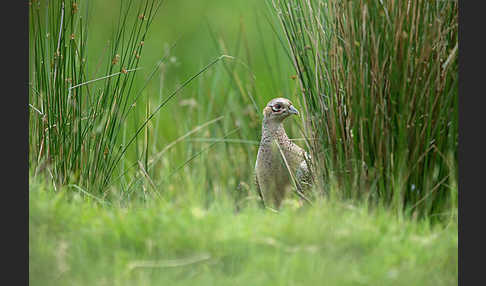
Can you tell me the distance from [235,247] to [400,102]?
1.33 metres

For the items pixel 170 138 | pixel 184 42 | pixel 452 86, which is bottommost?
pixel 170 138

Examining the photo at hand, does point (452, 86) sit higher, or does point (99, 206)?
point (452, 86)

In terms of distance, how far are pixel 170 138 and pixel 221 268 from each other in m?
4.70

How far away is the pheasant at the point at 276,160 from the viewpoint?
557 cm

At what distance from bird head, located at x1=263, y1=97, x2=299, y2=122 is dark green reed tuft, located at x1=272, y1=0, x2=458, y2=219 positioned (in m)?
0.95

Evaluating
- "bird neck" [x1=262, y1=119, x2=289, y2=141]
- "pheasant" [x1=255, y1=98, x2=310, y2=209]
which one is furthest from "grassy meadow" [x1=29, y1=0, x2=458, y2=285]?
"bird neck" [x1=262, y1=119, x2=289, y2=141]

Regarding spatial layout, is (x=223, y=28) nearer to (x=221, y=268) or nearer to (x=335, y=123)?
(x=335, y=123)

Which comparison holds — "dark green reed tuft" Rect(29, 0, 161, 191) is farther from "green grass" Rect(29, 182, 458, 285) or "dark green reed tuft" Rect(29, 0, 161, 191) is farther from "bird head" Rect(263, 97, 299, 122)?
"bird head" Rect(263, 97, 299, 122)

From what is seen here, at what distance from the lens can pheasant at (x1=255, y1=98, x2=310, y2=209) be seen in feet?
18.3

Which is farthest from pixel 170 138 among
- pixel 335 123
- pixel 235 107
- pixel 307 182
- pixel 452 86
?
pixel 452 86

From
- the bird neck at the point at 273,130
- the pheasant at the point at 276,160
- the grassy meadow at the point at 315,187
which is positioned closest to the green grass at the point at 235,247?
the grassy meadow at the point at 315,187

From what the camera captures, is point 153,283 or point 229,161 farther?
point 229,161

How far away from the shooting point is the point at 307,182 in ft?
17.8

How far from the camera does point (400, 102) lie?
Answer: 176 inches
